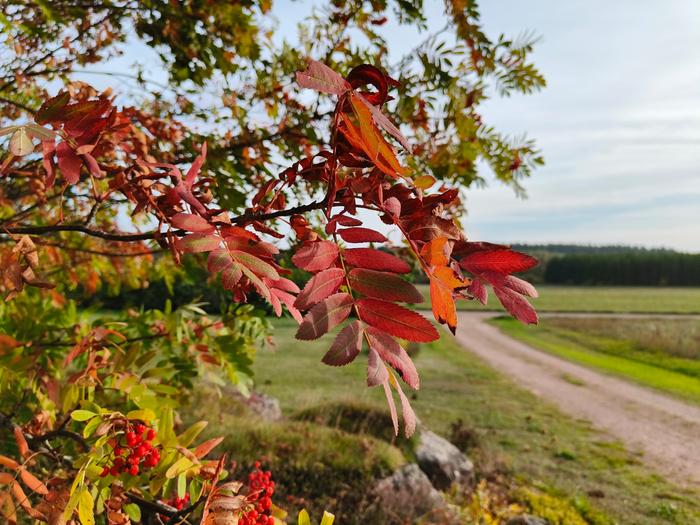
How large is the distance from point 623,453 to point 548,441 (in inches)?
36.6

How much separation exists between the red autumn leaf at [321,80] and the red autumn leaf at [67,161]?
366 millimetres

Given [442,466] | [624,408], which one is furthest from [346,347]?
[624,408]

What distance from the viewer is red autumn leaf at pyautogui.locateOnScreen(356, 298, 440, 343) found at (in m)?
0.64

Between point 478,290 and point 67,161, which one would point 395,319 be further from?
point 67,161

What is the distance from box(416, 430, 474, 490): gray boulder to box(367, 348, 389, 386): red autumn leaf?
17.6ft

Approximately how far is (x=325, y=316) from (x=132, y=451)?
0.78m

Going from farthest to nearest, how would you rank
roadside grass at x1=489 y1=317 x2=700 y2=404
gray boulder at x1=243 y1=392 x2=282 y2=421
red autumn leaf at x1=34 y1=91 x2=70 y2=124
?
roadside grass at x1=489 y1=317 x2=700 y2=404, gray boulder at x1=243 y1=392 x2=282 y2=421, red autumn leaf at x1=34 y1=91 x2=70 y2=124

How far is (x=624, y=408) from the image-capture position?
9.91 m

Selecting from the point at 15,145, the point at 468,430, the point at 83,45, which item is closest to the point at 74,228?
the point at 15,145

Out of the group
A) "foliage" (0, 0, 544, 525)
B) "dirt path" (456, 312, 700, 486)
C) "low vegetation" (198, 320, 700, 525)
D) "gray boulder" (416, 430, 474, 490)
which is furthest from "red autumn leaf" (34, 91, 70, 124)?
"dirt path" (456, 312, 700, 486)

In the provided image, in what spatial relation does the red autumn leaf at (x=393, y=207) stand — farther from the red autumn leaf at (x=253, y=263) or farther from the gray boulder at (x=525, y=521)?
the gray boulder at (x=525, y=521)

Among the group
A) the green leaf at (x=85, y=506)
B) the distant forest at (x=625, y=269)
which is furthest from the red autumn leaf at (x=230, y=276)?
the distant forest at (x=625, y=269)

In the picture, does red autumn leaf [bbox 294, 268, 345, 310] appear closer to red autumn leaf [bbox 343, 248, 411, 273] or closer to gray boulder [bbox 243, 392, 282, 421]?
red autumn leaf [bbox 343, 248, 411, 273]

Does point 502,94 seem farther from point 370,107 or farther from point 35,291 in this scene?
point 35,291
